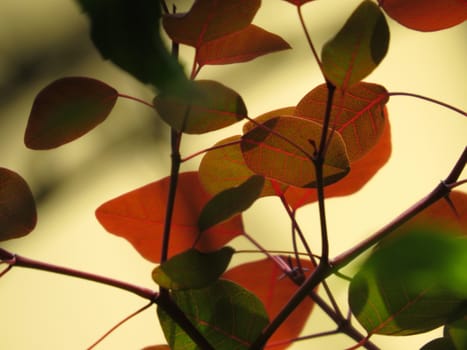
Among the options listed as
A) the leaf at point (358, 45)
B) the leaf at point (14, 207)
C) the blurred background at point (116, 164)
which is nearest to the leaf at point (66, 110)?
the leaf at point (14, 207)

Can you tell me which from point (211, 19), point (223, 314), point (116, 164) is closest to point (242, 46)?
point (211, 19)

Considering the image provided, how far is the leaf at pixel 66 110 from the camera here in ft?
1.29

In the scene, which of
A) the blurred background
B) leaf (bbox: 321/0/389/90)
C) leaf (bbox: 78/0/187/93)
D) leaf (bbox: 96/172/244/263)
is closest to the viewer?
leaf (bbox: 78/0/187/93)

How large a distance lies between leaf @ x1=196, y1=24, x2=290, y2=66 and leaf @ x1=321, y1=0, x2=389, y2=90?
9 centimetres

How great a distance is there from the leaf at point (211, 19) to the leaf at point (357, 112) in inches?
3.1

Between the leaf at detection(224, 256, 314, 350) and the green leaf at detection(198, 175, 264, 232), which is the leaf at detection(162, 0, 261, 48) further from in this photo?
the leaf at detection(224, 256, 314, 350)

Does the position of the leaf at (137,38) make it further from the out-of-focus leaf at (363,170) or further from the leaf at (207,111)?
the out-of-focus leaf at (363,170)

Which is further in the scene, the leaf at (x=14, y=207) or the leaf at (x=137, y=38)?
the leaf at (x=14, y=207)

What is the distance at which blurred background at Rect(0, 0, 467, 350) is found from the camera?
100cm

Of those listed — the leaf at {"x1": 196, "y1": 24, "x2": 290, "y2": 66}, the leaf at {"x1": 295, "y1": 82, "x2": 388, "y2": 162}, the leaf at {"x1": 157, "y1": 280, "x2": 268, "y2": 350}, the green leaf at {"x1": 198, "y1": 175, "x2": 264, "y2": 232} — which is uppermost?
the leaf at {"x1": 196, "y1": 24, "x2": 290, "y2": 66}

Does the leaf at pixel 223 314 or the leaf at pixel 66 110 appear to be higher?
the leaf at pixel 66 110

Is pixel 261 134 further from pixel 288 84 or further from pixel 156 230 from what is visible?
pixel 288 84

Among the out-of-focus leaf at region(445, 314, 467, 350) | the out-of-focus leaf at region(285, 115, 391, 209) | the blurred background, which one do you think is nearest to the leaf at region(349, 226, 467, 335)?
the out-of-focus leaf at region(445, 314, 467, 350)

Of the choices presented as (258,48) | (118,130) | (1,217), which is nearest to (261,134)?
(258,48)
